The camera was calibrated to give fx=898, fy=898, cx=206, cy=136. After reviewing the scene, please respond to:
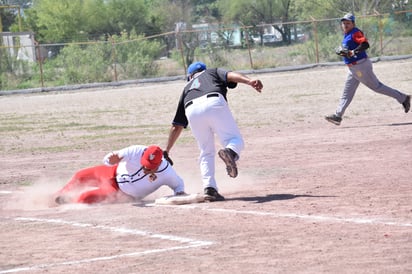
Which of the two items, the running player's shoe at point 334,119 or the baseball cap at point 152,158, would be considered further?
the running player's shoe at point 334,119

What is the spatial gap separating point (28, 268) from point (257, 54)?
3977 centimetres

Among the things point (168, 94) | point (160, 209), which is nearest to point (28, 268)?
point (160, 209)

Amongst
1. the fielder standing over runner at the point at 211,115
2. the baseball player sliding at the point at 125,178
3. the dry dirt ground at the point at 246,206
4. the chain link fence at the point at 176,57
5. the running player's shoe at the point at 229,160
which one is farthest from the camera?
the chain link fence at the point at 176,57

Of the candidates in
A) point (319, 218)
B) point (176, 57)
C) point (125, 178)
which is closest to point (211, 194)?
point (125, 178)

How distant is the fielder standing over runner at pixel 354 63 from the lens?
57.1 ft

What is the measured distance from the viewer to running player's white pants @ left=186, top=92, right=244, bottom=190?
10336 mm

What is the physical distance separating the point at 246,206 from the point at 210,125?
1.06 meters

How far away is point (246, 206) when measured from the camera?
1013cm

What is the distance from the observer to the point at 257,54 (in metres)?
46.6

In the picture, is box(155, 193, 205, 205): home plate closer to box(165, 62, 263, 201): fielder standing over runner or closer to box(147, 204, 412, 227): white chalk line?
box(165, 62, 263, 201): fielder standing over runner

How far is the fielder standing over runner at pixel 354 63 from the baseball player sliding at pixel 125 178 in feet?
23.8

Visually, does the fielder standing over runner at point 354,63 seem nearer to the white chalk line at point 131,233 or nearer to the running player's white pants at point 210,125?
the running player's white pants at point 210,125

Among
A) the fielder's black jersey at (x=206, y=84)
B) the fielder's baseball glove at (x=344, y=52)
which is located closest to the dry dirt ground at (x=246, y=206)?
the fielder's black jersey at (x=206, y=84)

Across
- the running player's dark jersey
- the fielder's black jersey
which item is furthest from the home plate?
the running player's dark jersey
